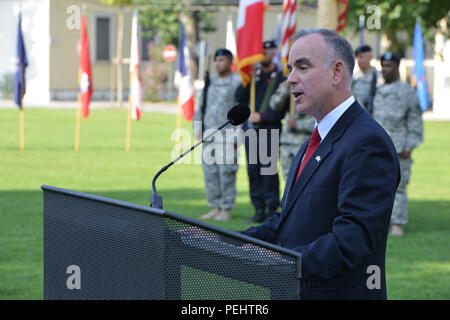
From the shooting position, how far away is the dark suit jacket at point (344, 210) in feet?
8.63

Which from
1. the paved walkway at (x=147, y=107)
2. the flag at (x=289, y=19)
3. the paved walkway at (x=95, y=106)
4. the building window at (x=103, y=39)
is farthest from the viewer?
the building window at (x=103, y=39)

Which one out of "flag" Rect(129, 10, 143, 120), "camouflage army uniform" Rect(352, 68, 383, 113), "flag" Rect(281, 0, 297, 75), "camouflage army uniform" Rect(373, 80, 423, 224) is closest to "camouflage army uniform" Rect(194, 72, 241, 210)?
"flag" Rect(281, 0, 297, 75)

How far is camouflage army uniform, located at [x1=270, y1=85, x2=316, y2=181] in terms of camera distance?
418 inches

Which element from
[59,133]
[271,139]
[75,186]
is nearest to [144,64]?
[59,133]

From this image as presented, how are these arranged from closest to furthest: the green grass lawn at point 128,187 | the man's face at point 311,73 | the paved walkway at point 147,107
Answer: the man's face at point 311,73 < the green grass lawn at point 128,187 < the paved walkway at point 147,107

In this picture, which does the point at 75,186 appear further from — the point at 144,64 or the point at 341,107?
the point at 144,64

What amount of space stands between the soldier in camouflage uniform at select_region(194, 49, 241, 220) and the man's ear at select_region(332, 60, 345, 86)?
27.4 feet

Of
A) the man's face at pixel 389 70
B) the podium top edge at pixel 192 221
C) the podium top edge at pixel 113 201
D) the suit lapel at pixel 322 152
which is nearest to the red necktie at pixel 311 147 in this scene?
the suit lapel at pixel 322 152

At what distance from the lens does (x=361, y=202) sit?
8.74 ft

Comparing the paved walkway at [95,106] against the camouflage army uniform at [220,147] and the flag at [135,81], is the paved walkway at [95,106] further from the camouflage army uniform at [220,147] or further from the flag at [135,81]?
the camouflage army uniform at [220,147]

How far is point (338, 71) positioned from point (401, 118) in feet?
25.1

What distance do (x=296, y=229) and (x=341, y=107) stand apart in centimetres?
45

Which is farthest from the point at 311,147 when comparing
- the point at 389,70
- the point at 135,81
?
the point at 135,81

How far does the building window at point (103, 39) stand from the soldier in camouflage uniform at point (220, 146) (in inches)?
1470
